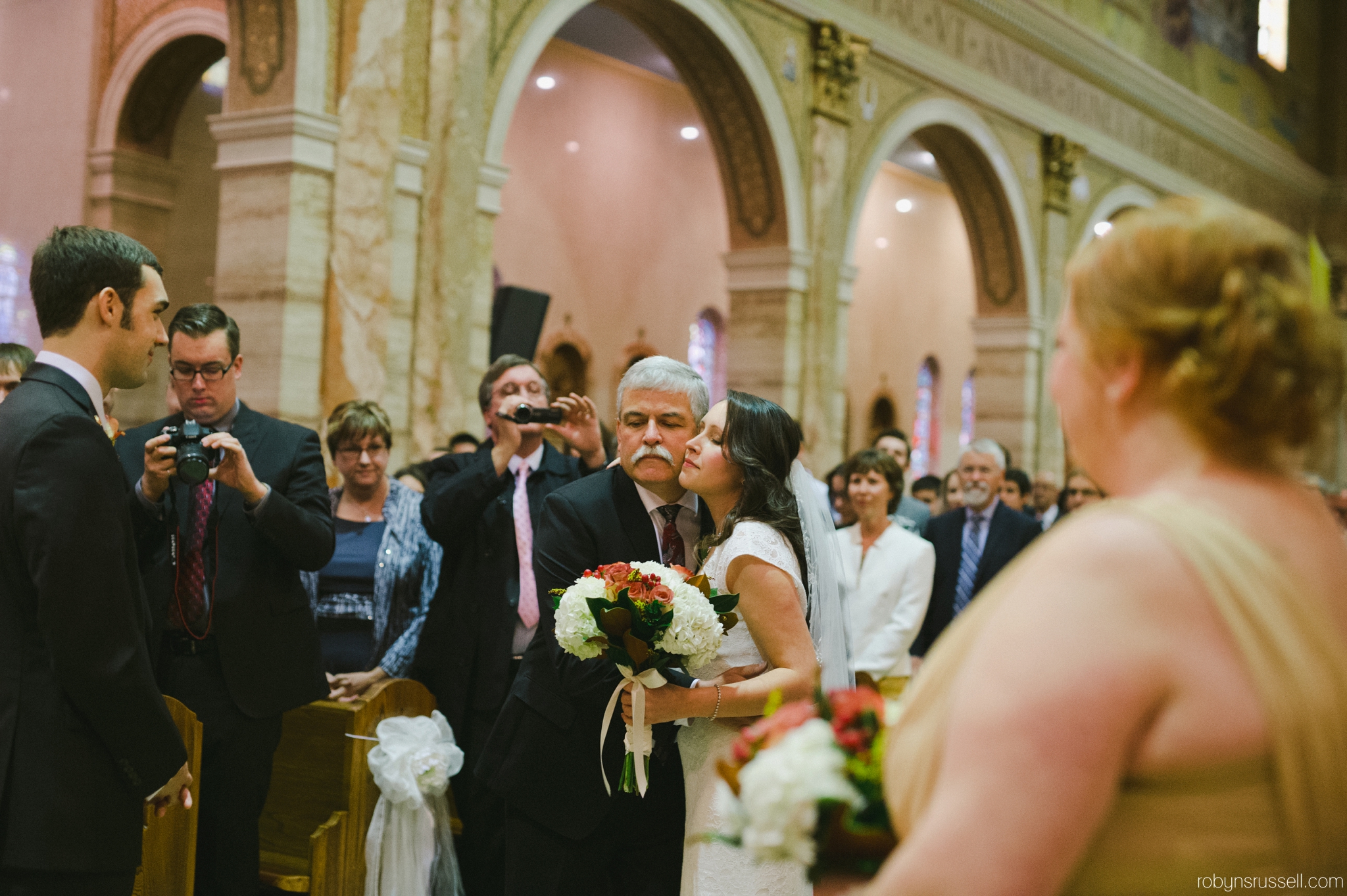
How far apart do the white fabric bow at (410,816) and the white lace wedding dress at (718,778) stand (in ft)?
4.50

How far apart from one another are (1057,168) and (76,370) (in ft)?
48.0

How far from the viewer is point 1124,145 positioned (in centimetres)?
1712

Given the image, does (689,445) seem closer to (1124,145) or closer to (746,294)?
(746,294)

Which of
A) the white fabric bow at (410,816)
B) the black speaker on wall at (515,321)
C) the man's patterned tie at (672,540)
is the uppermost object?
the black speaker on wall at (515,321)

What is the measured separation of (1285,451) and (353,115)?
24.7ft

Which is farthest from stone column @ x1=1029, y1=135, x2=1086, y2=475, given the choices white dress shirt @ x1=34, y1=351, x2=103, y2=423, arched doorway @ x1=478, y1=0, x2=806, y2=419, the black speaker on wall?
white dress shirt @ x1=34, y1=351, x2=103, y2=423

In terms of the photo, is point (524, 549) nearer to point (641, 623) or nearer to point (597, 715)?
point (597, 715)

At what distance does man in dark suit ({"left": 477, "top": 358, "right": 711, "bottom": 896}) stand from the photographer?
1060 mm

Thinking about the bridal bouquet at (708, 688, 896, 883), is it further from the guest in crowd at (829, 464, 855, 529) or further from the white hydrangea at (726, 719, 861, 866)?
the guest in crowd at (829, 464, 855, 529)

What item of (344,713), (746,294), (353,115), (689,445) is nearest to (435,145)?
(353,115)

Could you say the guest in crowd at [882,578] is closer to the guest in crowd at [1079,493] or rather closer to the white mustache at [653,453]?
the guest in crowd at [1079,493]

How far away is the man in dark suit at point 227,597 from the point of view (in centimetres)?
351

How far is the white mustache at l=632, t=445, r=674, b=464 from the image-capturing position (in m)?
3.10

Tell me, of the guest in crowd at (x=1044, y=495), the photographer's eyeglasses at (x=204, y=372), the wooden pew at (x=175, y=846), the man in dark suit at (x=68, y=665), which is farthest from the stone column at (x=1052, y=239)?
the man in dark suit at (x=68, y=665)
